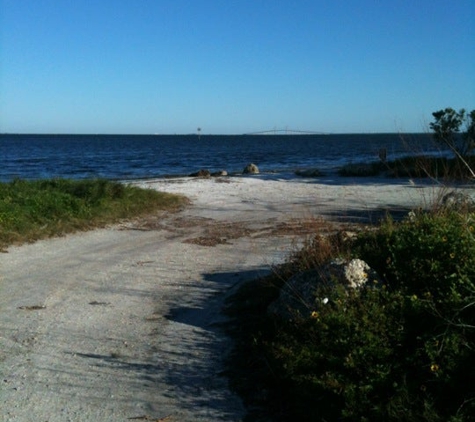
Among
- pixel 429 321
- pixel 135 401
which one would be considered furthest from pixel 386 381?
pixel 135 401

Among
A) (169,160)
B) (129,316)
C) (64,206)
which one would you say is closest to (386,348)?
(129,316)

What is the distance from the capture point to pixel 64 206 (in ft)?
47.9

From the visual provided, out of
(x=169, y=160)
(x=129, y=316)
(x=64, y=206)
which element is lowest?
(x=129, y=316)

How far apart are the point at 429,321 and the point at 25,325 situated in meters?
4.72

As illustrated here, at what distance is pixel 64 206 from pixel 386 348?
11.3 meters

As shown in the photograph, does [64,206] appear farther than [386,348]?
Yes

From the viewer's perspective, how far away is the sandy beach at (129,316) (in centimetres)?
512

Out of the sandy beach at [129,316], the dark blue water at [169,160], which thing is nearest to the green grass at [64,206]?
the sandy beach at [129,316]

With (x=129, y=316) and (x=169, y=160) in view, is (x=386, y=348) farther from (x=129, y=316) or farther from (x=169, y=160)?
(x=169, y=160)

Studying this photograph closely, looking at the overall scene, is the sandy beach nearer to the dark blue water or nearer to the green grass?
the green grass

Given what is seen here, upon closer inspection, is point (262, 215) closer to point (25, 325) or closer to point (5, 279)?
point (5, 279)

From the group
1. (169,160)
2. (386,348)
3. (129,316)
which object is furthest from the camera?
(169,160)

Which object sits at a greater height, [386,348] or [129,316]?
[386,348]

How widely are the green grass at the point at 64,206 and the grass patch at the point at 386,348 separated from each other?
7.98m
